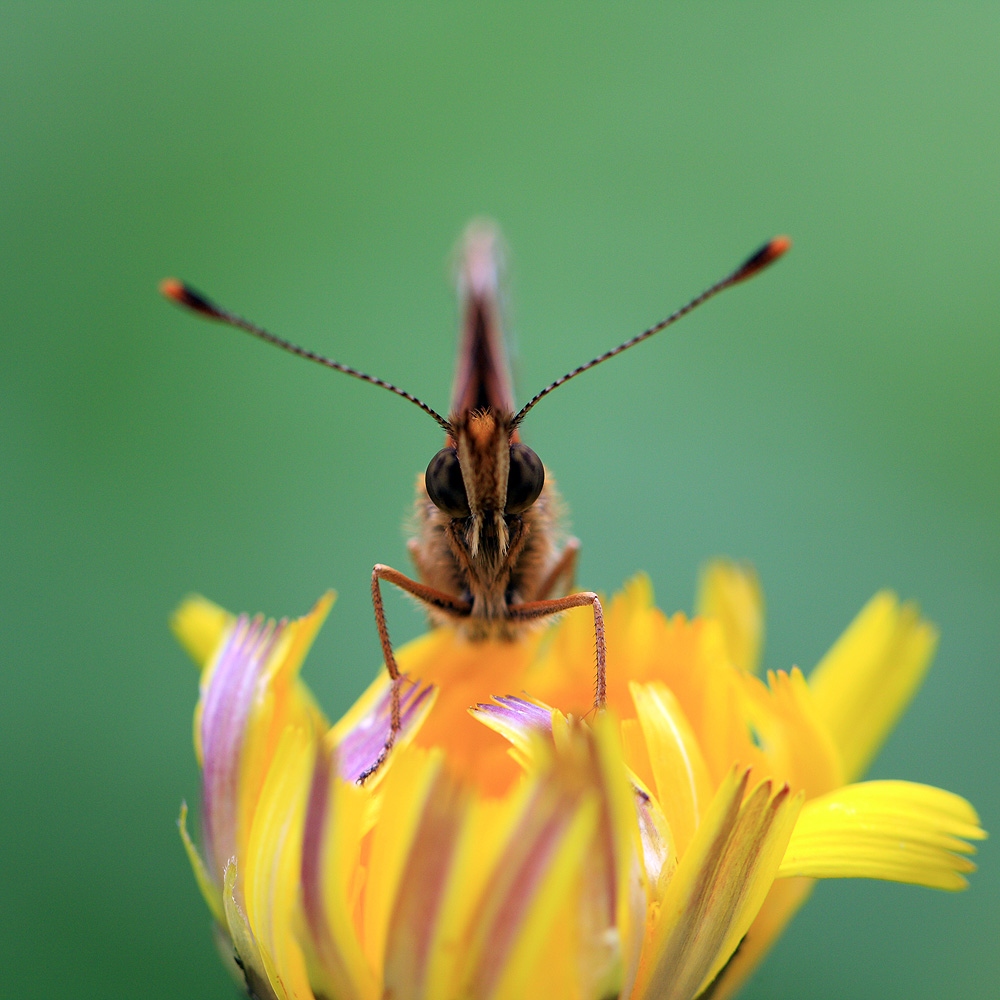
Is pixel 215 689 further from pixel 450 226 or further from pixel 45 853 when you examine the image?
pixel 450 226

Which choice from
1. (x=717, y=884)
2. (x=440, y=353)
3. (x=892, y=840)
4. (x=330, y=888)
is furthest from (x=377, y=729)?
(x=440, y=353)

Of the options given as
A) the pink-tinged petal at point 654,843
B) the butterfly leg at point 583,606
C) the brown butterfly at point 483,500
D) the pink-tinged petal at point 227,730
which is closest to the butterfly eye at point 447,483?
the brown butterfly at point 483,500

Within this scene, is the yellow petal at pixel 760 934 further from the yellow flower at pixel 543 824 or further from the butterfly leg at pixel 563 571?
the butterfly leg at pixel 563 571

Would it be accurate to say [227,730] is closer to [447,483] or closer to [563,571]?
[447,483]

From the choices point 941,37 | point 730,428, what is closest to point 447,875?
point 730,428

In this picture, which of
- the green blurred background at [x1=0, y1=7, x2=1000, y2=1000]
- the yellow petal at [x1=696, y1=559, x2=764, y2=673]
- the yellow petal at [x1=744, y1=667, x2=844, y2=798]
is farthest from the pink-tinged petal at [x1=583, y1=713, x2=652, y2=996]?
the green blurred background at [x1=0, y1=7, x2=1000, y2=1000]

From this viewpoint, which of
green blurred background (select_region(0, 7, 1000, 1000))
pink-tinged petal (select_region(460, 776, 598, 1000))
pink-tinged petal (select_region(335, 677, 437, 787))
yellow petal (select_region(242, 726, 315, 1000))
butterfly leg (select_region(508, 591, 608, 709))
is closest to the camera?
pink-tinged petal (select_region(460, 776, 598, 1000))

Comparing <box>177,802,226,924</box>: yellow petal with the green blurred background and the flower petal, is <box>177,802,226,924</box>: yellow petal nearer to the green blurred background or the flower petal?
the flower petal
